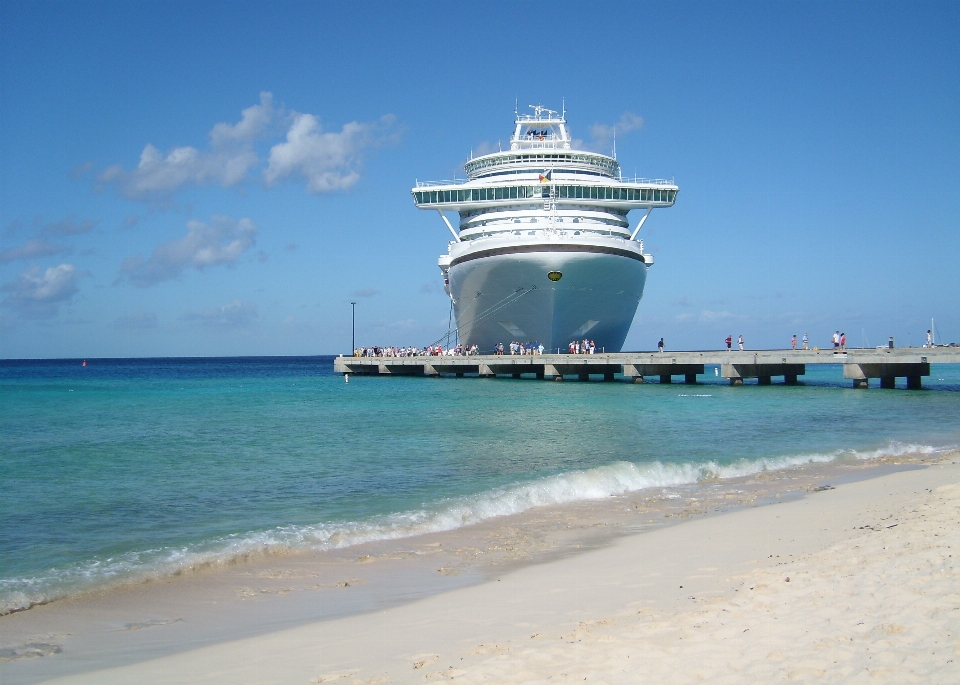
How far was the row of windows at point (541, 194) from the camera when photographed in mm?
44500

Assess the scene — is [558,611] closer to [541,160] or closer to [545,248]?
[545,248]

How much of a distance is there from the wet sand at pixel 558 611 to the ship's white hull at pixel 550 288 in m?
29.8

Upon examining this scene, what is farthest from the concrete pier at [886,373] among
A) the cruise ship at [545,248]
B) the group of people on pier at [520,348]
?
the group of people on pier at [520,348]

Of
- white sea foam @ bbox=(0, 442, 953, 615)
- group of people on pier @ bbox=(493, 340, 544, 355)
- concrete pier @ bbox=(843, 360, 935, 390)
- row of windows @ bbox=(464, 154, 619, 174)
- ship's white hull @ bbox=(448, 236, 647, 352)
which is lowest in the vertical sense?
white sea foam @ bbox=(0, 442, 953, 615)

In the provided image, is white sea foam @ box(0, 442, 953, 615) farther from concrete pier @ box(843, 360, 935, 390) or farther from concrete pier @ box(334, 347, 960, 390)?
concrete pier @ box(843, 360, 935, 390)

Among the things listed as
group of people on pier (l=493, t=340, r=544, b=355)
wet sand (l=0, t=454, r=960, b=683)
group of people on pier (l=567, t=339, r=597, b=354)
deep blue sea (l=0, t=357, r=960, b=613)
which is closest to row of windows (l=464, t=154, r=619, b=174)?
group of people on pier (l=493, t=340, r=544, b=355)

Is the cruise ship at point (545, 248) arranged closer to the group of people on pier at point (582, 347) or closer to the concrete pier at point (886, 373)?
the group of people on pier at point (582, 347)

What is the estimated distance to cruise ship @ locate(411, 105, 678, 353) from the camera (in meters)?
39.5

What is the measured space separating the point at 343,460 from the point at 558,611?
1036 centimetres

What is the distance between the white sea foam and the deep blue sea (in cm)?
4

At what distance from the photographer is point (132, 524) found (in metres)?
10.2

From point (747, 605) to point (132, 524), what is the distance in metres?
7.73

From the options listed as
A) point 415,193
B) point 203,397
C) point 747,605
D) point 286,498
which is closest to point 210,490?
point 286,498

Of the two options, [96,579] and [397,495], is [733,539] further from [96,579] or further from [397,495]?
[96,579]
